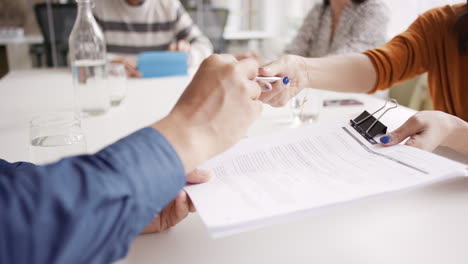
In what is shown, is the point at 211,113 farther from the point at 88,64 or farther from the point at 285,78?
the point at 88,64

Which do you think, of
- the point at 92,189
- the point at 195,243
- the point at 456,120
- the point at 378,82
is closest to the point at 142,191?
the point at 92,189

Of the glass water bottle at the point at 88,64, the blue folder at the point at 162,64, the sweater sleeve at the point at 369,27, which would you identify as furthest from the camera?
the sweater sleeve at the point at 369,27

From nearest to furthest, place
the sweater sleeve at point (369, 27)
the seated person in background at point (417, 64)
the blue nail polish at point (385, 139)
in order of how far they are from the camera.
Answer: the blue nail polish at point (385, 139) < the seated person in background at point (417, 64) < the sweater sleeve at point (369, 27)

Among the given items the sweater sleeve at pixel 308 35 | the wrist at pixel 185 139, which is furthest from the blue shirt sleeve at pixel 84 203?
the sweater sleeve at pixel 308 35

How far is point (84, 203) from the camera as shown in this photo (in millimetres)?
318

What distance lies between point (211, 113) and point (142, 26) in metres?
1.91

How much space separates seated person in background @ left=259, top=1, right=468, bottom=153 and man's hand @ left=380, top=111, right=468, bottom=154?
0.27m

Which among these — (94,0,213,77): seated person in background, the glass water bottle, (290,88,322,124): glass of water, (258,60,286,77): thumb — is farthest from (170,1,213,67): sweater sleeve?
(258,60,286,77): thumb

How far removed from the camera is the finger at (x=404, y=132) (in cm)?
58

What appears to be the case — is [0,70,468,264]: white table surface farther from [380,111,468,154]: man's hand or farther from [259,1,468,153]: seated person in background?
[259,1,468,153]: seated person in background

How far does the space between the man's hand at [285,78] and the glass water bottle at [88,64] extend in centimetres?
52

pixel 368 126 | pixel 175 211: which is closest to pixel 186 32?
pixel 368 126

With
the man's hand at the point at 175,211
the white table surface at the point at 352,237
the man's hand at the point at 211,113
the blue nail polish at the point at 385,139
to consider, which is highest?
the man's hand at the point at 211,113

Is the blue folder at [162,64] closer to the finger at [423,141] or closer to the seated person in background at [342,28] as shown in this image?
the seated person in background at [342,28]
